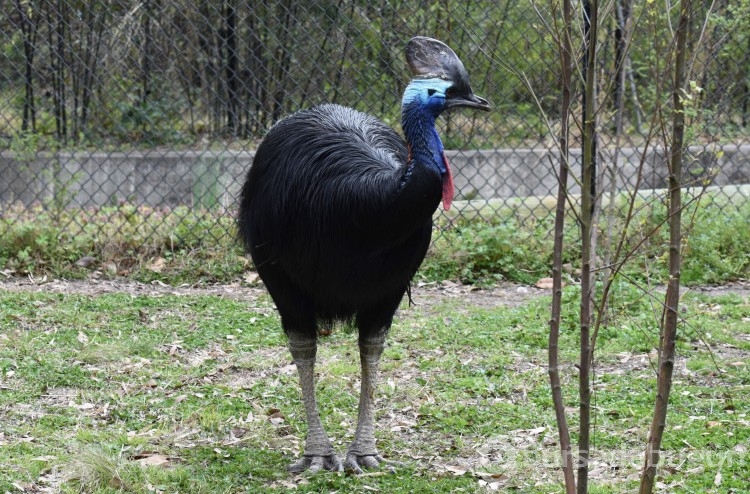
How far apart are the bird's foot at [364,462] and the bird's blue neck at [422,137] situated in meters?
1.24

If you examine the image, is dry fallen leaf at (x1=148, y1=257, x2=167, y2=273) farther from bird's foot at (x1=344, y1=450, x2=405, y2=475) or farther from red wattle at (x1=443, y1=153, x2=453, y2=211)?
Result: red wattle at (x1=443, y1=153, x2=453, y2=211)

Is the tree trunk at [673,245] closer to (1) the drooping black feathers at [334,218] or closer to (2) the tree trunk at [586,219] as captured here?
(2) the tree trunk at [586,219]

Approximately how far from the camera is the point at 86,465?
369cm

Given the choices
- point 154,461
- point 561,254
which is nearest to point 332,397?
point 154,461

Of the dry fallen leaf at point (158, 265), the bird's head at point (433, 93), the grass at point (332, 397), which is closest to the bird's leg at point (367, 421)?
the grass at point (332, 397)

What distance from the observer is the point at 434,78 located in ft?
11.6

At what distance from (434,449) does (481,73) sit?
3829mm

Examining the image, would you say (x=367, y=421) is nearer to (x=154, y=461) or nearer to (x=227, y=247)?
(x=154, y=461)

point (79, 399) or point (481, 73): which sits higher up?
point (481, 73)

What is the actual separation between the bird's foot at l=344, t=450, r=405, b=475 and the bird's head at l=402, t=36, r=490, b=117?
1393 millimetres

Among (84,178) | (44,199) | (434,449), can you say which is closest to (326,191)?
(434,449)

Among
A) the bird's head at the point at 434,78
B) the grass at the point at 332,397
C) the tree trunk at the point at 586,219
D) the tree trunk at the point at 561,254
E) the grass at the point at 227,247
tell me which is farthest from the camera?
the grass at the point at 227,247

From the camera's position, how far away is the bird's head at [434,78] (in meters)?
3.53

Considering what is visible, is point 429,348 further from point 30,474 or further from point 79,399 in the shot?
point 30,474
